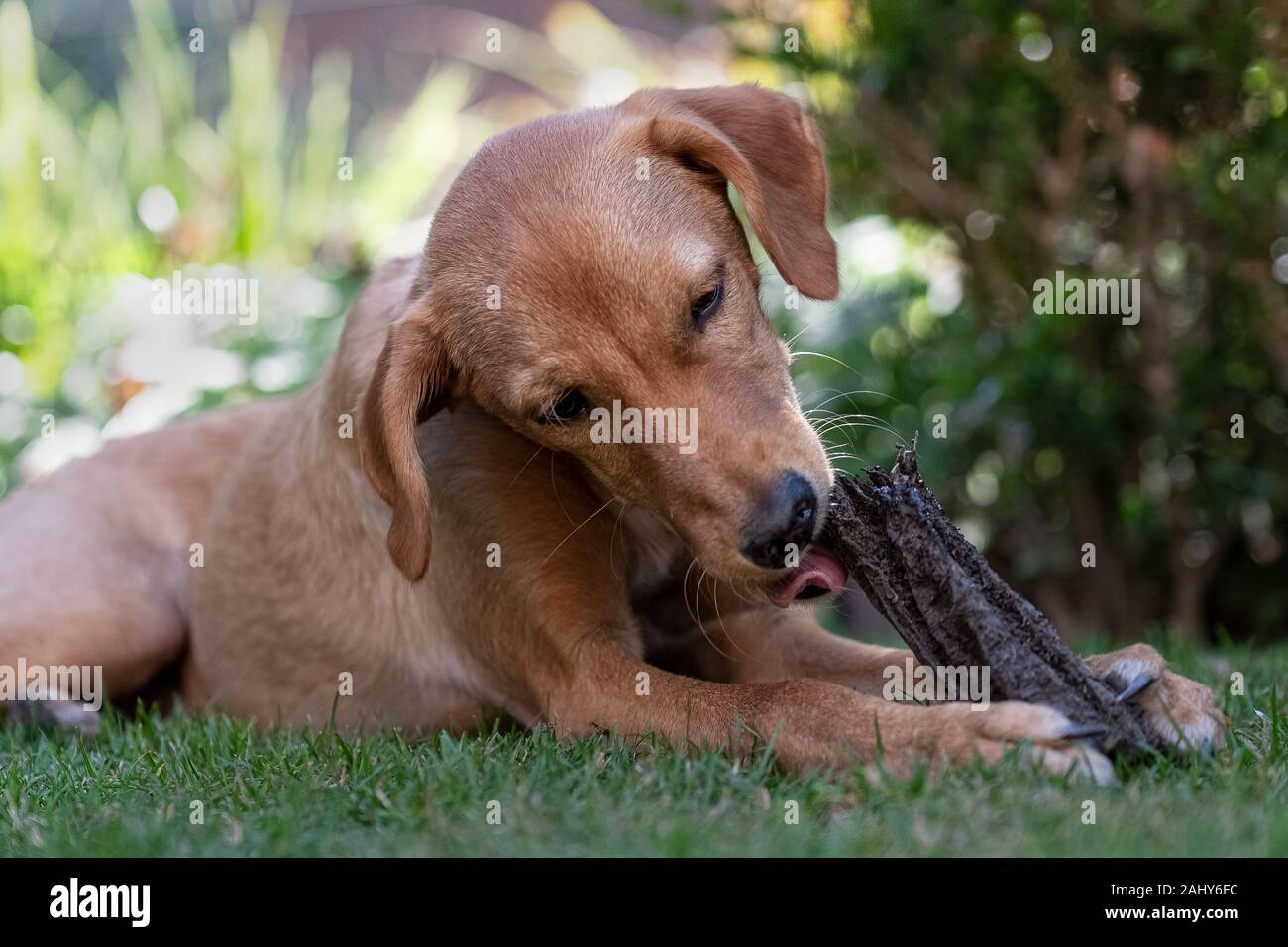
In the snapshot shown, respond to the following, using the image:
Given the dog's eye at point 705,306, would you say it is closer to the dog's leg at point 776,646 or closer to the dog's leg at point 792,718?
the dog's leg at point 792,718

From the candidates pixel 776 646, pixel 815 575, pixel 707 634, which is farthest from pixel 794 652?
pixel 815 575

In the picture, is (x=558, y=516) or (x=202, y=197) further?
(x=202, y=197)

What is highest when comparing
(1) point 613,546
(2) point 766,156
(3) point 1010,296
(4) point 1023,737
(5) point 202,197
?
(5) point 202,197

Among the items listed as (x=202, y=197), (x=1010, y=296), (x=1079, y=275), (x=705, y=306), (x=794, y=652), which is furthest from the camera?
(x=202, y=197)

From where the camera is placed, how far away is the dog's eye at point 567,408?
3660 mm

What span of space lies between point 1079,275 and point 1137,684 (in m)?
3.69

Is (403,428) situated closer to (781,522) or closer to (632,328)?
(632,328)

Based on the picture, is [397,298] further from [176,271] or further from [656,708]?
[176,271]

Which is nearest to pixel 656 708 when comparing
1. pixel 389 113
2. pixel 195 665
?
pixel 195 665

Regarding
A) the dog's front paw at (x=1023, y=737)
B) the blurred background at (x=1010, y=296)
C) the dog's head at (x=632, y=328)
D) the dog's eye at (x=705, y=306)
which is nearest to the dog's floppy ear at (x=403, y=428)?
the dog's head at (x=632, y=328)

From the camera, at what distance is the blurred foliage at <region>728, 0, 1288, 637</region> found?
6109 millimetres

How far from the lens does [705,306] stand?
11.9ft

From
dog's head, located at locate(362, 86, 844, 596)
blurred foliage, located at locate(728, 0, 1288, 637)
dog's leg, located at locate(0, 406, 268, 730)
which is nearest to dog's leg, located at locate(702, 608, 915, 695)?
dog's head, located at locate(362, 86, 844, 596)

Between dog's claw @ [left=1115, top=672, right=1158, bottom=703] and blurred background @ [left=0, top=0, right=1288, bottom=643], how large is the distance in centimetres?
173
